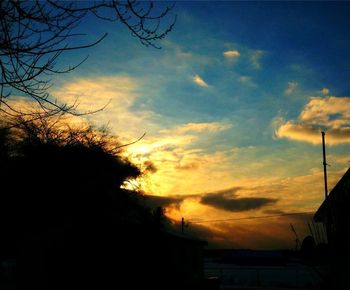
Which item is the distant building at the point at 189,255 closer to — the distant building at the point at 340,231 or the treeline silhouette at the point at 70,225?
the treeline silhouette at the point at 70,225

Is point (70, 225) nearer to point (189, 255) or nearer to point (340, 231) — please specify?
point (340, 231)

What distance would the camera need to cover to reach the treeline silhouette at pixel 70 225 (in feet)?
43.7

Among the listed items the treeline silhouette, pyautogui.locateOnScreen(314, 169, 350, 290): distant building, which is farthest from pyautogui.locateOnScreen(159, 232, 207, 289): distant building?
pyautogui.locateOnScreen(314, 169, 350, 290): distant building

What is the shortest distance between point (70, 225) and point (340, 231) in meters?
9.84

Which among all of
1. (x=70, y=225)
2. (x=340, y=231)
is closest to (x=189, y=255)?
(x=70, y=225)

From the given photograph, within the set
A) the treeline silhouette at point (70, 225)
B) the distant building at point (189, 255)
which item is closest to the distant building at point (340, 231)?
the treeline silhouette at point (70, 225)

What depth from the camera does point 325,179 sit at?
2642cm

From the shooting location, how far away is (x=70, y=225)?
48.0ft

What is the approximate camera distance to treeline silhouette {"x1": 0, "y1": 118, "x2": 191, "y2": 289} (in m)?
13.3

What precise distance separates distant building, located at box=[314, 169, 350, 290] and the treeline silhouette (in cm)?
528

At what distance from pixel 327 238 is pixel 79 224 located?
31.4 feet

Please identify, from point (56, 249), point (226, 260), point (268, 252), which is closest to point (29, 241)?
point (56, 249)

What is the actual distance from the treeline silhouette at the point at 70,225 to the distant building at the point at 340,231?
5278 millimetres

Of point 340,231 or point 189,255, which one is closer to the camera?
point 340,231
